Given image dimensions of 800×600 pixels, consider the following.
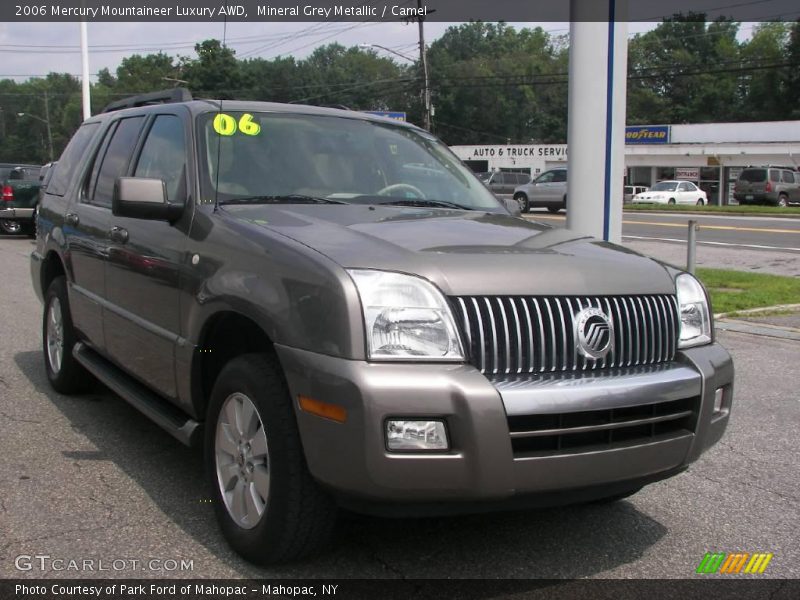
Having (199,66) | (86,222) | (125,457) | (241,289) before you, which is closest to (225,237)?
(241,289)

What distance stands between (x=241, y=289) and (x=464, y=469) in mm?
1145

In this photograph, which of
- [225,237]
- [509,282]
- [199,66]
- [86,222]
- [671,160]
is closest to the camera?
[509,282]

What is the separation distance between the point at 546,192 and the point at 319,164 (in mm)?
29346

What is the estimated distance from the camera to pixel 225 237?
11.5 ft

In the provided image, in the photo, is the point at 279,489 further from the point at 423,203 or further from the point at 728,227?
the point at 728,227

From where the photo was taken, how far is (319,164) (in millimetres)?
4262

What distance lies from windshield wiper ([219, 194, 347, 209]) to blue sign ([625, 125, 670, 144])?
185ft

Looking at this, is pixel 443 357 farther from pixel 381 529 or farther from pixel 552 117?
pixel 552 117

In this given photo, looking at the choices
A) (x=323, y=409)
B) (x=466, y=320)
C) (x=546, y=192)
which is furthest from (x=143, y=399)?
(x=546, y=192)

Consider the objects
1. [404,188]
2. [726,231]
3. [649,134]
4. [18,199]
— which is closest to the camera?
[404,188]

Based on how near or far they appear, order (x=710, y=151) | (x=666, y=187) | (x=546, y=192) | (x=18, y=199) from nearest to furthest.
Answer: (x=18, y=199) → (x=546, y=192) → (x=666, y=187) → (x=710, y=151)

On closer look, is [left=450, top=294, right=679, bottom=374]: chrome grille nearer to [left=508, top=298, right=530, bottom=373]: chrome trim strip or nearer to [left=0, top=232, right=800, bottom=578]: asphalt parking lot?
[left=508, top=298, right=530, bottom=373]: chrome trim strip

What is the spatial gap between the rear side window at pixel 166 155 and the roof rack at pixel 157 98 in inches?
9.3

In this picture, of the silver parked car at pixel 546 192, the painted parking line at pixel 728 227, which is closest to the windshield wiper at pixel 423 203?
the painted parking line at pixel 728 227
